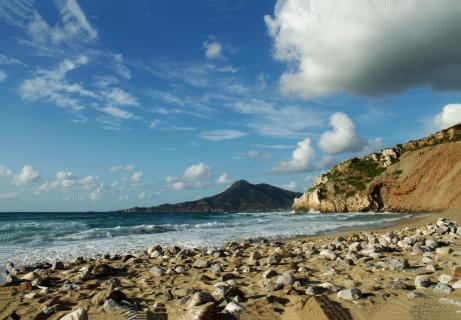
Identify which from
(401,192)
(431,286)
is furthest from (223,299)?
(401,192)

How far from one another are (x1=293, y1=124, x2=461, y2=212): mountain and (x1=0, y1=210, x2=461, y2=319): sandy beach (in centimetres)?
5557

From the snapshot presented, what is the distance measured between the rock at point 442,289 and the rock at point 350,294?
1.17m

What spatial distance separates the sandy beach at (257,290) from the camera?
192 inches

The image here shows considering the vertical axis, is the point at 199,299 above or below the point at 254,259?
below

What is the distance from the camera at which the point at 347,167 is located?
273ft

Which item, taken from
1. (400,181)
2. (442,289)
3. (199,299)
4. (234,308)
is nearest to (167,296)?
(199,299)

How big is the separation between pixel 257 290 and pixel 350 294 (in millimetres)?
1519

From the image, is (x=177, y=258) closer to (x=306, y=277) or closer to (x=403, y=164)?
(x=306, y=277)

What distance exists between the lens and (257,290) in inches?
242

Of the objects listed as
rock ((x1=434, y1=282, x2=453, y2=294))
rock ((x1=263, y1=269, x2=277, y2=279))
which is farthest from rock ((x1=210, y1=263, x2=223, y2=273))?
rock ((x1=434, y1=282, x2=453, y2=294))

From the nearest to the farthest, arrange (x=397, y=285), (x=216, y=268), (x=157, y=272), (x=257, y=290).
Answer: (x=397, y=285)
(x=257, y=290)
(x=157, y=272)
(x=216, y=268)

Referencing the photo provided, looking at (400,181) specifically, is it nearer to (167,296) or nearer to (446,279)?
(446,279)

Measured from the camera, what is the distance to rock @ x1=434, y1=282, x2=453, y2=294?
5404 millimetres

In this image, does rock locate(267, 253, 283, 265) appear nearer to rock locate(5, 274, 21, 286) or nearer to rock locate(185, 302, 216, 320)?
rock locate(185, 302, 216, 320)
